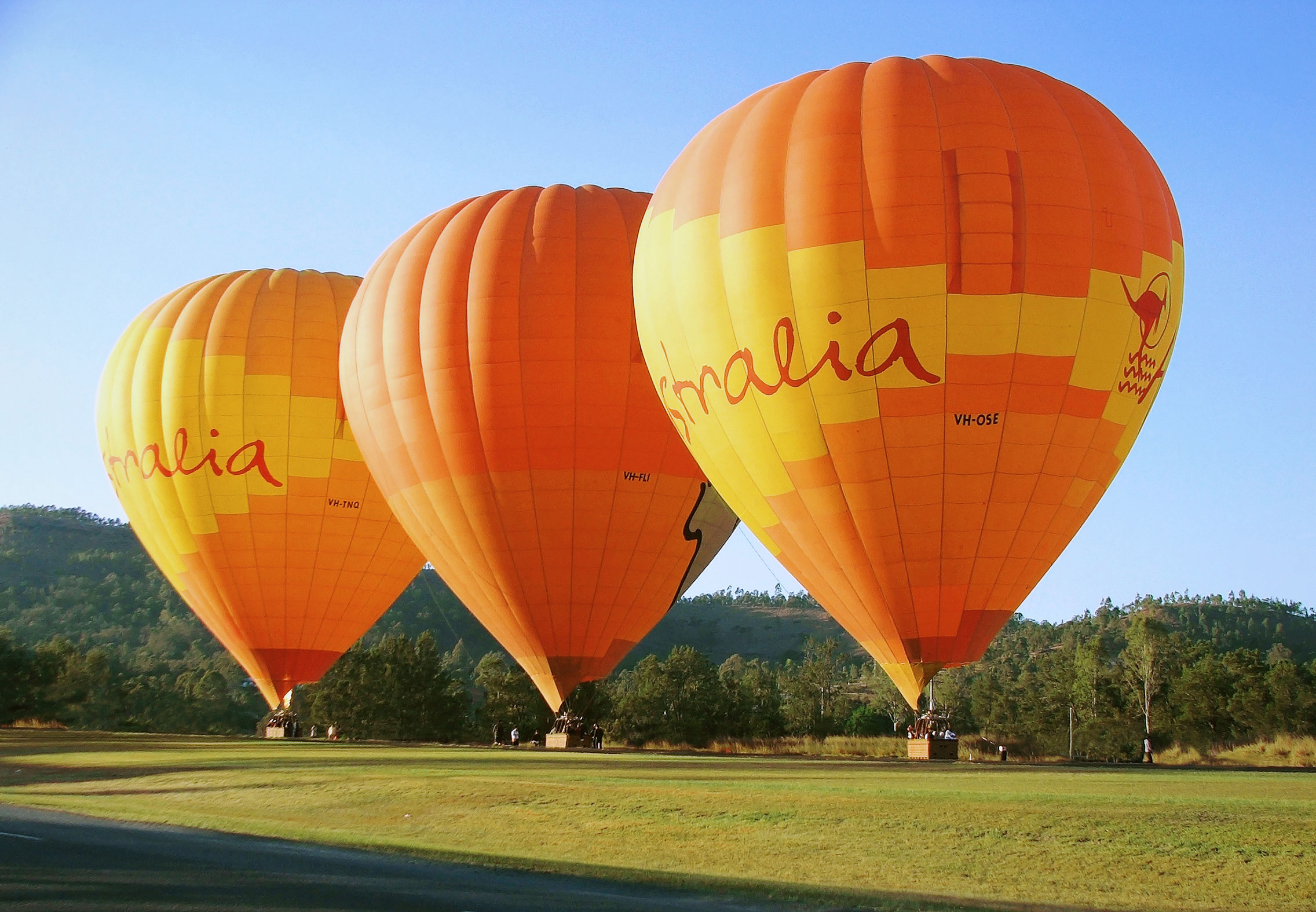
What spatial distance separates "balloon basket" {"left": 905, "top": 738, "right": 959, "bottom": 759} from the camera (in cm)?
2214

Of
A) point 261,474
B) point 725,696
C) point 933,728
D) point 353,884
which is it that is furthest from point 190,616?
point 353,884

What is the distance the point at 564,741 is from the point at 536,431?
7321 millimetres

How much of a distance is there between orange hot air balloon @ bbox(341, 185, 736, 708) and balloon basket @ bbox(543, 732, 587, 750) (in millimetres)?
1354

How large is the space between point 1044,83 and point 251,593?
22.4m

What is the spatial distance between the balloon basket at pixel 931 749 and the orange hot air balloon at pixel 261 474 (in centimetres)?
1611

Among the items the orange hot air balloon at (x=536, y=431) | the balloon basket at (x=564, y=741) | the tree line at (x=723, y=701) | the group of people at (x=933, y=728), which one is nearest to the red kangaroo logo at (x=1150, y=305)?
the group of people at (x=933, y=728)

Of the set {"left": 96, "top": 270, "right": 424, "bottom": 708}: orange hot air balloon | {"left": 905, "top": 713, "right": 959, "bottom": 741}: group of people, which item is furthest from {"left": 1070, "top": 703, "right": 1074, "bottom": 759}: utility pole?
{"left": 905, "top": 713, "right": 959, "bottom": 741}: group of people

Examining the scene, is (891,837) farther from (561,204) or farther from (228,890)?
(561,204)

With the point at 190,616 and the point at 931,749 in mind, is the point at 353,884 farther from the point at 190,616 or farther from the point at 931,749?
the point at 190,616

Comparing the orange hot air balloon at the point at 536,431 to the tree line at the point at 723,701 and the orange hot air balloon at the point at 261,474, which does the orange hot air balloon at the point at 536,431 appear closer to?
the orange hot air balloon at the point at 261,474

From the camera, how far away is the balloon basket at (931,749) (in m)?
22.1

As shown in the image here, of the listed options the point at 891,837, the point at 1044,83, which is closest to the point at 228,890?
the point at 891,837

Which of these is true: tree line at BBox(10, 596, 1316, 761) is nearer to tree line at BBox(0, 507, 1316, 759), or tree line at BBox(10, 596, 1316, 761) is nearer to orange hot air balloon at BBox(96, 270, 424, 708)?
tree line at BBox(0, 507, 1316, 759)

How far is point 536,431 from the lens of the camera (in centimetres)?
2644
